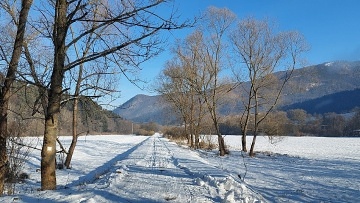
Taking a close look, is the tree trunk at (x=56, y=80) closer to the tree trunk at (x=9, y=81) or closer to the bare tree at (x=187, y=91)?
the tree trunk at (x=9, y=81)

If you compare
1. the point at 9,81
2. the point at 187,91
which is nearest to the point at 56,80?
the point at 9,81

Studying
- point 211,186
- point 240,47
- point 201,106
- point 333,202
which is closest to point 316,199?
point 333,202

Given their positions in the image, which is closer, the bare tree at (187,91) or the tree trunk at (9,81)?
the tree trunk at (9,81)

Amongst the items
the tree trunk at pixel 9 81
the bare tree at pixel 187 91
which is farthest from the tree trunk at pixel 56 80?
the bare tree at pixel 187 91

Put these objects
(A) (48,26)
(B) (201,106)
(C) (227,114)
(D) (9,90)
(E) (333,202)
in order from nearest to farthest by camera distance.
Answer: (A) (48,26) → (D) (9,90) → (E) (333,202) → (C) (227,114) → (B) (201,106)

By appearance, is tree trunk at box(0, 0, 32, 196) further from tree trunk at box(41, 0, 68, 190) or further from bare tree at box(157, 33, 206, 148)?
bare tree at box(157, 33, 206, 148)

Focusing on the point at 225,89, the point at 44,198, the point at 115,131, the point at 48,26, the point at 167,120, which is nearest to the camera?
the point at 44,198

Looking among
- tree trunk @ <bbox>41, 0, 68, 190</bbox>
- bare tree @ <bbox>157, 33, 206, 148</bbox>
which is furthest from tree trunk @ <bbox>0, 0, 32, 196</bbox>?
bare tree @ <bbox>157, 33, 206, 148</bbox>

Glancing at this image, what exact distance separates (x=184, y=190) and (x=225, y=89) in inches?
894

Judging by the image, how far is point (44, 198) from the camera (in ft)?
21.4

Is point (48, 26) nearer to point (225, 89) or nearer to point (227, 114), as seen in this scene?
point (225, 89)

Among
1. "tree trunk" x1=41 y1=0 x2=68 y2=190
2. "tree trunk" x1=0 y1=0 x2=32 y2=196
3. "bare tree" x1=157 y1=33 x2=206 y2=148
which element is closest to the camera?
"tree trunk" x1=41 y1=0 x2=68 y2=190

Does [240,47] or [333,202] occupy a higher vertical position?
[240,47]

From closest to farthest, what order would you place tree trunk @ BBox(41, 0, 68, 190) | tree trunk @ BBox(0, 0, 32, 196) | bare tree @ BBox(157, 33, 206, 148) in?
tree trunk @ BBox(41, 0, 68, 190)
tree trunk @ BBox(0, 0, 32, 196)
bare tree @ BBox(157, 33, 206, 148)
